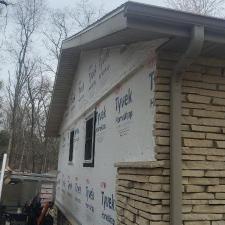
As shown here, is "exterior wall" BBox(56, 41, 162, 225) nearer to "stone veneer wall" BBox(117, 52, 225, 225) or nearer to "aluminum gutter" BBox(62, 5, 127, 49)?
"stone veneer wall" BBox(117, 52, 225, 225)

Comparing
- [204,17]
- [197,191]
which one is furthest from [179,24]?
[197,191]

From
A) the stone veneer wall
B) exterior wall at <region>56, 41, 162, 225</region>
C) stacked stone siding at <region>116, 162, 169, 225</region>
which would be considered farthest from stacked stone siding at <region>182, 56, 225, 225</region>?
exterior wall at <region>56, 41, 162, 225</region>

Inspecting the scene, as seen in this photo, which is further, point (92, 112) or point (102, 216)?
point (92, 112)

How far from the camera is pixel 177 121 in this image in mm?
4531

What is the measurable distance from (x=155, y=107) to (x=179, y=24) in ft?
3.53

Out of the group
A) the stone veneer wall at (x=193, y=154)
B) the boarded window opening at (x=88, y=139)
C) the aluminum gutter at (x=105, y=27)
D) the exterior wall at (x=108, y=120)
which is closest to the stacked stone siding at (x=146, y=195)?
the stone veneer wall at (x=193, y=154)

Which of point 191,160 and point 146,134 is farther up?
point 146,134

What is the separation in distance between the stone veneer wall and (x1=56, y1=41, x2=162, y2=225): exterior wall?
0.20 metres

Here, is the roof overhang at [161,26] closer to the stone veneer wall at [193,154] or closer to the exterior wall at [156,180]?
the stone veneer wall at [193,154]

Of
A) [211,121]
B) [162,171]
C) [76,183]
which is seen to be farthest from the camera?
[76,183]

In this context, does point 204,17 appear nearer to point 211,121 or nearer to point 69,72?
point 211,121

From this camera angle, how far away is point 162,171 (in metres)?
4.48

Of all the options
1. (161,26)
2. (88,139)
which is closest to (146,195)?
(161,26)

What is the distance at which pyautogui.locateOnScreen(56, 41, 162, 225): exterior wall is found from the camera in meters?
5.18
